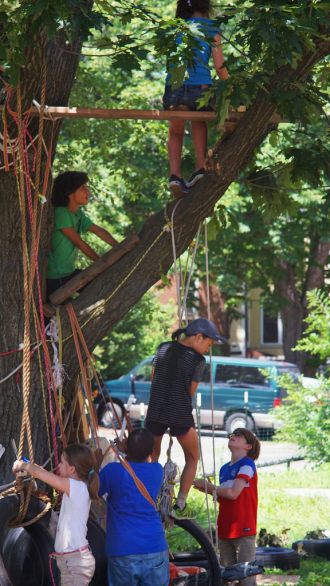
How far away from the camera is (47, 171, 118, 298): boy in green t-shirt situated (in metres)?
6.77

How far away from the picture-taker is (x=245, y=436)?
6727 mm

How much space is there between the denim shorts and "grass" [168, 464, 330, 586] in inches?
132

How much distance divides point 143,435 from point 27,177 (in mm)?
1858

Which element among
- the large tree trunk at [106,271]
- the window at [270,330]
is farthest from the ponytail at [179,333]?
the window at [270,330]

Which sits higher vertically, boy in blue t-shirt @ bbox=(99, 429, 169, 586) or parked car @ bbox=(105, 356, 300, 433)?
parked car @ bbox=(105, 356, 300, 433)

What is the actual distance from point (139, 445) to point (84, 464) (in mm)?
311

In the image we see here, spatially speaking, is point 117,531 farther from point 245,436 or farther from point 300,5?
point 300,5

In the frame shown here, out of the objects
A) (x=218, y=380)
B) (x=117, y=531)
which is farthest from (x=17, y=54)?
(x=218, y=380)

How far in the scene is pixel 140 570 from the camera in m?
5.43

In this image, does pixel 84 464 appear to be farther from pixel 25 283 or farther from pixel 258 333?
pixel 258 333

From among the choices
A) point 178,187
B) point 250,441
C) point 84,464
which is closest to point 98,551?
point 84,464

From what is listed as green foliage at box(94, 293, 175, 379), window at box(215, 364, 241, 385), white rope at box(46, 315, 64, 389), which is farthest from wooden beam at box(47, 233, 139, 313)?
green foliage at box(94, 293, 175, 379)

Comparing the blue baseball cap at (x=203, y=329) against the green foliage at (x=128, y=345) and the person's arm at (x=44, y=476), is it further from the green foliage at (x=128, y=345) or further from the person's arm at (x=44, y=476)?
the green foliage at (x=128, y=345)

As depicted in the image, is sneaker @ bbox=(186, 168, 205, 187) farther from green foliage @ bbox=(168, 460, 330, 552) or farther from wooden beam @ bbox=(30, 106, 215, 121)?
green foliage @ bbox=(168, 460, 330, 552)
